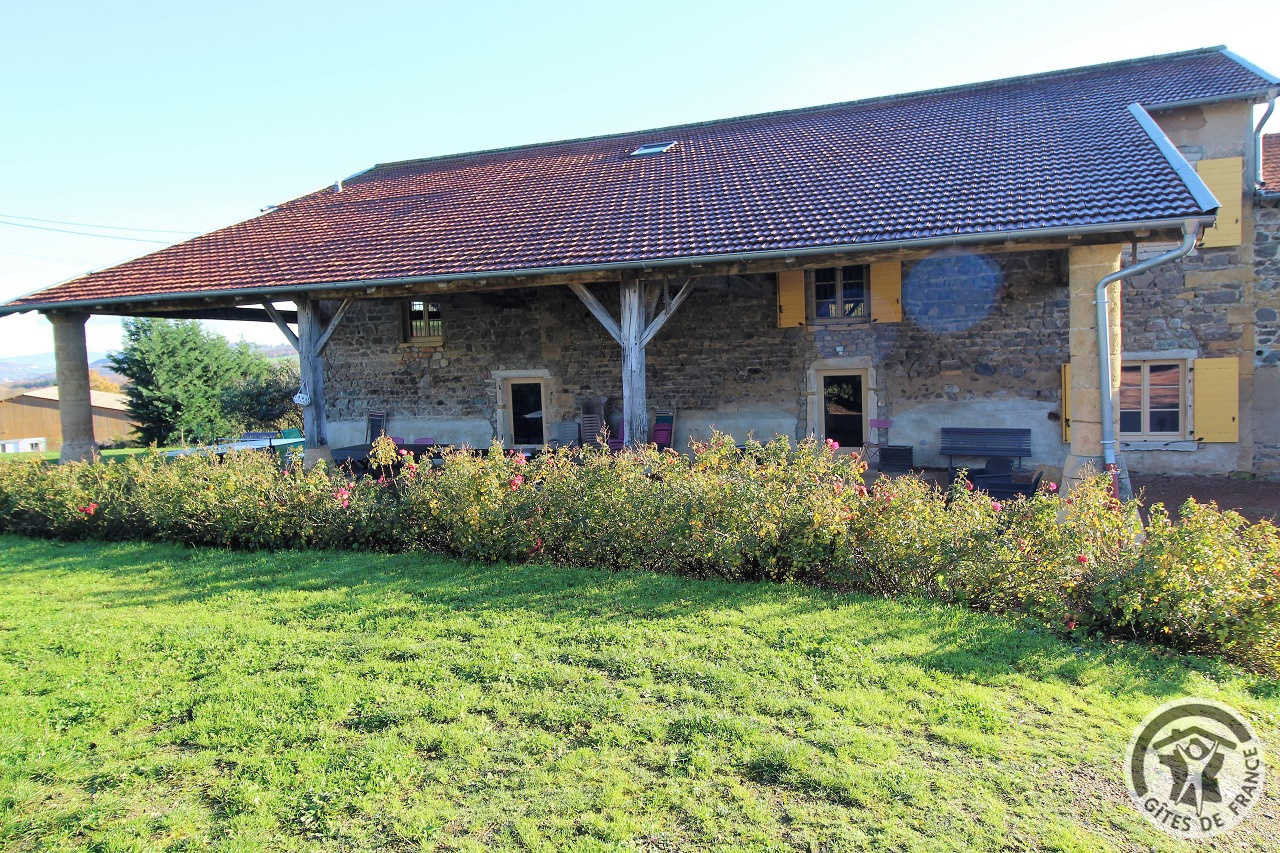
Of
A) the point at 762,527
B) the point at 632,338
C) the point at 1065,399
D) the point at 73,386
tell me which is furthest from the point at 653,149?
the point at 762,527

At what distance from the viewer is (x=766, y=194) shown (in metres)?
9.66

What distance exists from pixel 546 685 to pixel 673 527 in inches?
75.4

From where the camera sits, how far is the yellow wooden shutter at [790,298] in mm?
10234

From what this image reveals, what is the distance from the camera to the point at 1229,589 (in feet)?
12.1

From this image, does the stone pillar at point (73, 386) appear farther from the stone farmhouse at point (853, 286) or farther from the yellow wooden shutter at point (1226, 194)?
the yellow wooden shutter at point (1226, 194)

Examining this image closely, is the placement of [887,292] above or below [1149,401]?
above

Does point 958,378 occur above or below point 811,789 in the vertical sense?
above

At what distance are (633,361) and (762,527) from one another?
158 inches

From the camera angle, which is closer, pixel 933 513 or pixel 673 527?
pixel 933 513

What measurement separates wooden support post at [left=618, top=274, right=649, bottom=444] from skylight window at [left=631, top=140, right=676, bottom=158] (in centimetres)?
566

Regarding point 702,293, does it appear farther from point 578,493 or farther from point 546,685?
point 546,685

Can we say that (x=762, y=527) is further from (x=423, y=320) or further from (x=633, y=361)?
(x=423, y=320)

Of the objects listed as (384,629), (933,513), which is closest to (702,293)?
(933,513)

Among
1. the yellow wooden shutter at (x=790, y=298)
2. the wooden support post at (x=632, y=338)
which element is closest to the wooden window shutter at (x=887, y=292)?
the yellow wooden shutter at (x=790, y=298)
